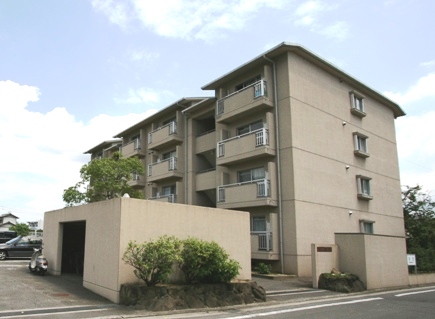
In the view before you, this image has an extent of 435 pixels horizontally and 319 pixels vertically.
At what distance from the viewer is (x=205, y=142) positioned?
993 inches

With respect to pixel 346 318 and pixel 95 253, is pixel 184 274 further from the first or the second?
pixel 346 318

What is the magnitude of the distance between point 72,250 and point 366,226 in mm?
16155

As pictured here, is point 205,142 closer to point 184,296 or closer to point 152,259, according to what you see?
point 152,259

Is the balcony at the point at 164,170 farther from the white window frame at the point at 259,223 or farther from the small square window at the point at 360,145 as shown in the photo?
the small square window at the point at 360,145

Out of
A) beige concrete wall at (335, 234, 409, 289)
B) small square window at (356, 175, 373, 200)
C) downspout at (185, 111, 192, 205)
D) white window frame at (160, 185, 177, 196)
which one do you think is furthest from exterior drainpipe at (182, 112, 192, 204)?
beige concrete wall at (335, 234, 409, 289)

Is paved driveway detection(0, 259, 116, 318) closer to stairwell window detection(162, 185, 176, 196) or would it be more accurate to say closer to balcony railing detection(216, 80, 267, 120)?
balcony railing detection(216, 80, 267, 120)

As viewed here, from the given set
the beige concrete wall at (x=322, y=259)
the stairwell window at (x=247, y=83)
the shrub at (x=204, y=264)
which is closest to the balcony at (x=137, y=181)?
the stairwell window at (x=247, y=83)

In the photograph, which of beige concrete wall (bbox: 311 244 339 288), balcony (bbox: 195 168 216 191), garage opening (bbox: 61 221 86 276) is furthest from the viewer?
balcony (bbox: 195 168 216 191)

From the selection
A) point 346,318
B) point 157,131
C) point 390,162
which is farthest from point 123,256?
point 390,162

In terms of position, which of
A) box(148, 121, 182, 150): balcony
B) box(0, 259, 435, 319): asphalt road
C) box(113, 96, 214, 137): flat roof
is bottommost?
box(0, 259, 435, 319): asphalt road

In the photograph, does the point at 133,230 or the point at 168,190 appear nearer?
the point at 133,230

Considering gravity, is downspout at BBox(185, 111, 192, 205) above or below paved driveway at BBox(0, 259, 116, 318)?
above

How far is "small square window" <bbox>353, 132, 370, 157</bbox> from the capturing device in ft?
75.3

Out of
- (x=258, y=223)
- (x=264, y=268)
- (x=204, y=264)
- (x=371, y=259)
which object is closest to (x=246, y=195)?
(x=258, y=223)
